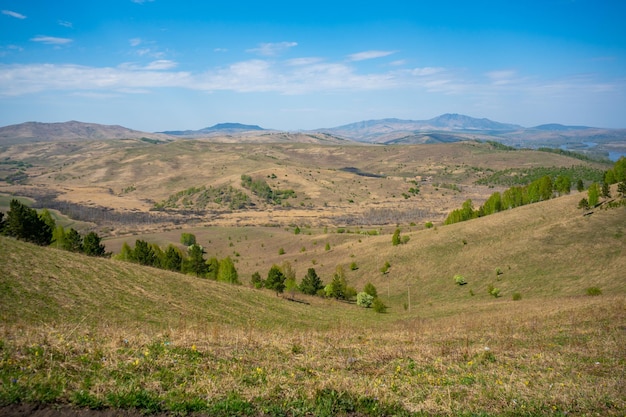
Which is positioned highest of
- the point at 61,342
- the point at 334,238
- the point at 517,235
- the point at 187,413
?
the point at 61,342

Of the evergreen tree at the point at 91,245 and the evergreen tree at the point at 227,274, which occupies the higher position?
the evergreen tree at the point at 91,245

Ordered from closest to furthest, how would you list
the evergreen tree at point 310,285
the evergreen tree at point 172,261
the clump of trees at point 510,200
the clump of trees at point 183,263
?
the clump of trees at point 183,263, the evergreen tree at point 310,285, the evergreen tree at point 172,261, the clump of trees at point 510,200

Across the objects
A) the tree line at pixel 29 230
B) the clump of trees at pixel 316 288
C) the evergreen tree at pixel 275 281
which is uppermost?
the tree line at pixel 29 230

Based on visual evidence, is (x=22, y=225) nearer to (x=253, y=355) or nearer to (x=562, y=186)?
(x=253, y=355)

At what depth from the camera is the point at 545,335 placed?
54.3 ft

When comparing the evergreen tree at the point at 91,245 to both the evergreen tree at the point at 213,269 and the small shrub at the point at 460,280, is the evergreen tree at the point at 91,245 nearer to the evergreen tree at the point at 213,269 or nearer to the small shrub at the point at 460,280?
the evergreen tree at the point at 213,269

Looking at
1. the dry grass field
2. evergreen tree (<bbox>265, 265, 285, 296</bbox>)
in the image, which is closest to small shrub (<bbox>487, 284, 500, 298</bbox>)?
the dry grass field

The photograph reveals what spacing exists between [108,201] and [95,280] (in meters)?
179

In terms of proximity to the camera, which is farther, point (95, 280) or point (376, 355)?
point (95, 280)

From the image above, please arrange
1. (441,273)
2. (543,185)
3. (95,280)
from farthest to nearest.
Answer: (543,185)
(441,273)
(95,280)

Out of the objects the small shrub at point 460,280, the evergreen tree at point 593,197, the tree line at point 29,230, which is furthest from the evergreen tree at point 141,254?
the evergreen tree at point 593,197

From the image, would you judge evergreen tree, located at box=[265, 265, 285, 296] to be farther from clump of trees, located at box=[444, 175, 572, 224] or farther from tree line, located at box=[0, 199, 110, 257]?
clump of trees, located at box=[444, 175, 572, 224]

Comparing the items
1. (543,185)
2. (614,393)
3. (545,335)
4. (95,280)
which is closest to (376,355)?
(614,393)

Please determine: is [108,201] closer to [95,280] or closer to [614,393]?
[95,280]
